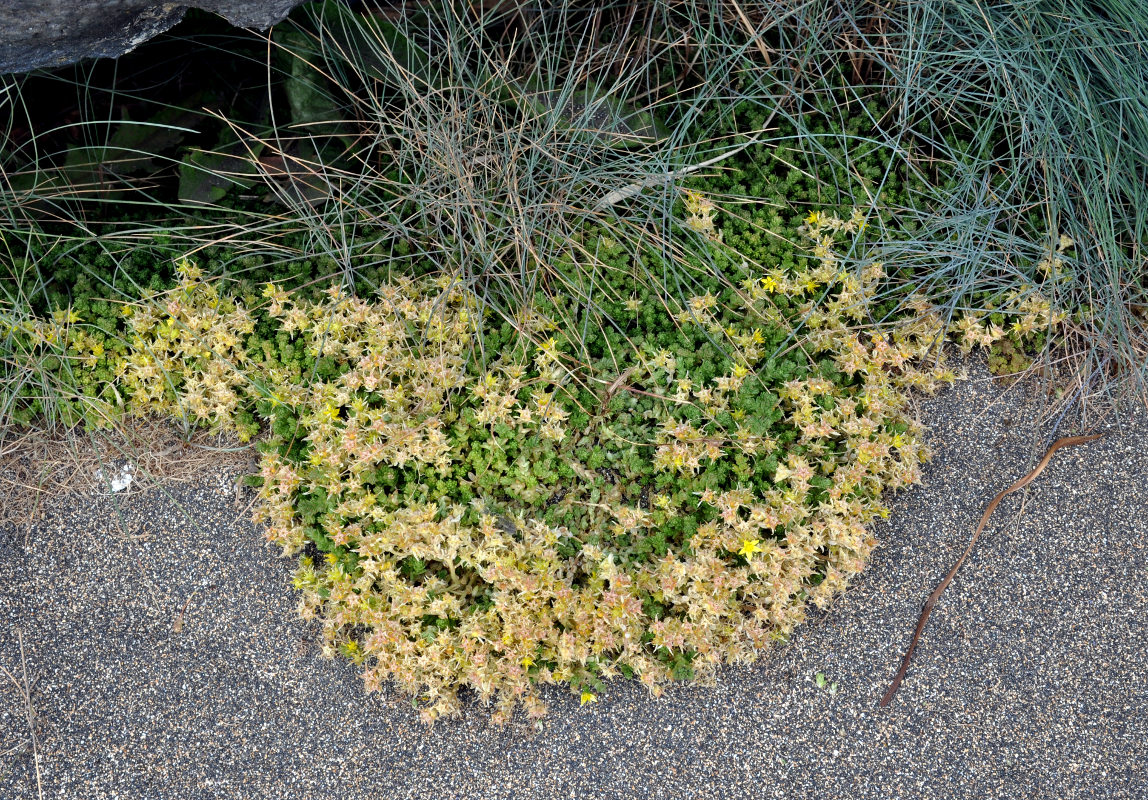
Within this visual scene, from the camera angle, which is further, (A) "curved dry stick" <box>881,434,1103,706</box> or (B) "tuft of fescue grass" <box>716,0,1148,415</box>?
(B) "tuft of fescue grass" <box>716,0,1148,415</box>

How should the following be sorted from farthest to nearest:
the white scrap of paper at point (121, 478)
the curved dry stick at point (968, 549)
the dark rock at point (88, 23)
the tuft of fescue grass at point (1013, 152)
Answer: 1. the tuft of fescue grass at point (1013, 152)
2. the white scrap of paper at point (121, 478)
3. the curved dry stick at point (968, 549)
4. the dark rock at point (88, 23)

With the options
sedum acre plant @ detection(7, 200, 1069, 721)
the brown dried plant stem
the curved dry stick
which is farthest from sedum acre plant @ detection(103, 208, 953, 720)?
the brown dried plant stem

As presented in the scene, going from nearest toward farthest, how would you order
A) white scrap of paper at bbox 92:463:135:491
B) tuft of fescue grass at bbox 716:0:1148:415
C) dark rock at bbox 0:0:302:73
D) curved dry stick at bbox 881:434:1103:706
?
1. dark rock at bbox 0:0:302:73
2. curved dry stick at bbox 881:434:1103:706
3. white scrap of paper at bbox 92:463:135:491
4. tuft of fescue grass at bbox 716:0:1148:415

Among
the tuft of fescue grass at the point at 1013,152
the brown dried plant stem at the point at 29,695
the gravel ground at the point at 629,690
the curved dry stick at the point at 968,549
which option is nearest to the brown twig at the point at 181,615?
the gravel ground at the point at 629,690

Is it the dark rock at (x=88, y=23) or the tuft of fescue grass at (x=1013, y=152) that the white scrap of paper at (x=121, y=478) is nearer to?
the dark rock at (x=88, y=23)

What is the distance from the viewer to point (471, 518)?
2451 millimetres

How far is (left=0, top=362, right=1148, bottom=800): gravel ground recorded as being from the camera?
2379mm

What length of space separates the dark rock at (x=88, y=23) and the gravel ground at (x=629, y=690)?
55.8 inches

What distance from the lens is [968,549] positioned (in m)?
2.60

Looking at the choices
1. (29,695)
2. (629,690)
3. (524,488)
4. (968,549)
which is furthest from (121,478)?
(968,549)

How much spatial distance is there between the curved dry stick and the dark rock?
283 centimetres

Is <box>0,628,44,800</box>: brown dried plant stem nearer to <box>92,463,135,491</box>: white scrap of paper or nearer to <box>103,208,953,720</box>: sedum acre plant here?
<box>92,463,135,491</box>: white scrap of paper

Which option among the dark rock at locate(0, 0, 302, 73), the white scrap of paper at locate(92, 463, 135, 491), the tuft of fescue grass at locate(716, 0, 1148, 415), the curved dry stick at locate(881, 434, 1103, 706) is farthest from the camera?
the tuft of fescue grass at locate(716, 0, 1148, 415)

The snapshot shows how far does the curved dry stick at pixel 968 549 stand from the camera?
8.16ft
